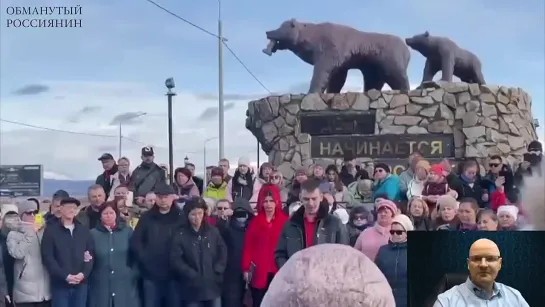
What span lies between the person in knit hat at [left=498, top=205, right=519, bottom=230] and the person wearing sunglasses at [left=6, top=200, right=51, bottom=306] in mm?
3117

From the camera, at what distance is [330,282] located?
128cm

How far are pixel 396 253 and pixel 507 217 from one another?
78 cm

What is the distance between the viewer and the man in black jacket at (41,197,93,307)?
5.41 m

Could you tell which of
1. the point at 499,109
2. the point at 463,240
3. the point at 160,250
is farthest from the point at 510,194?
the point at 499,109

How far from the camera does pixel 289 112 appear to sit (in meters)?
11.5

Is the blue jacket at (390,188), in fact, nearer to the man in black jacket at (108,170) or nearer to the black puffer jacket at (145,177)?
the black puffer jacket at (145,177)

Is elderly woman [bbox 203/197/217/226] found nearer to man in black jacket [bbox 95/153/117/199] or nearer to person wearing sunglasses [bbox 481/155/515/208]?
man in black jacket [bbox 95/153/117/199]

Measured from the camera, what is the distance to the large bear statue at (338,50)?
37.5 feet

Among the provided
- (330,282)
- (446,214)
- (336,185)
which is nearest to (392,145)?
(336,185)

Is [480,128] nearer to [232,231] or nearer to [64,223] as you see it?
[232,231]

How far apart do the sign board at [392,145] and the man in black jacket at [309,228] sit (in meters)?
5.85

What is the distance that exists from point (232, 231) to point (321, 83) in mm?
6126

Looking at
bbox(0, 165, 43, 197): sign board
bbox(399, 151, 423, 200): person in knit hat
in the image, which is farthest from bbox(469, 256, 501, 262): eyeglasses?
bbox(0, 165, 43, 197): sign board

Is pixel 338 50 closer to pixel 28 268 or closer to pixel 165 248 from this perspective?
pixel 165 248
